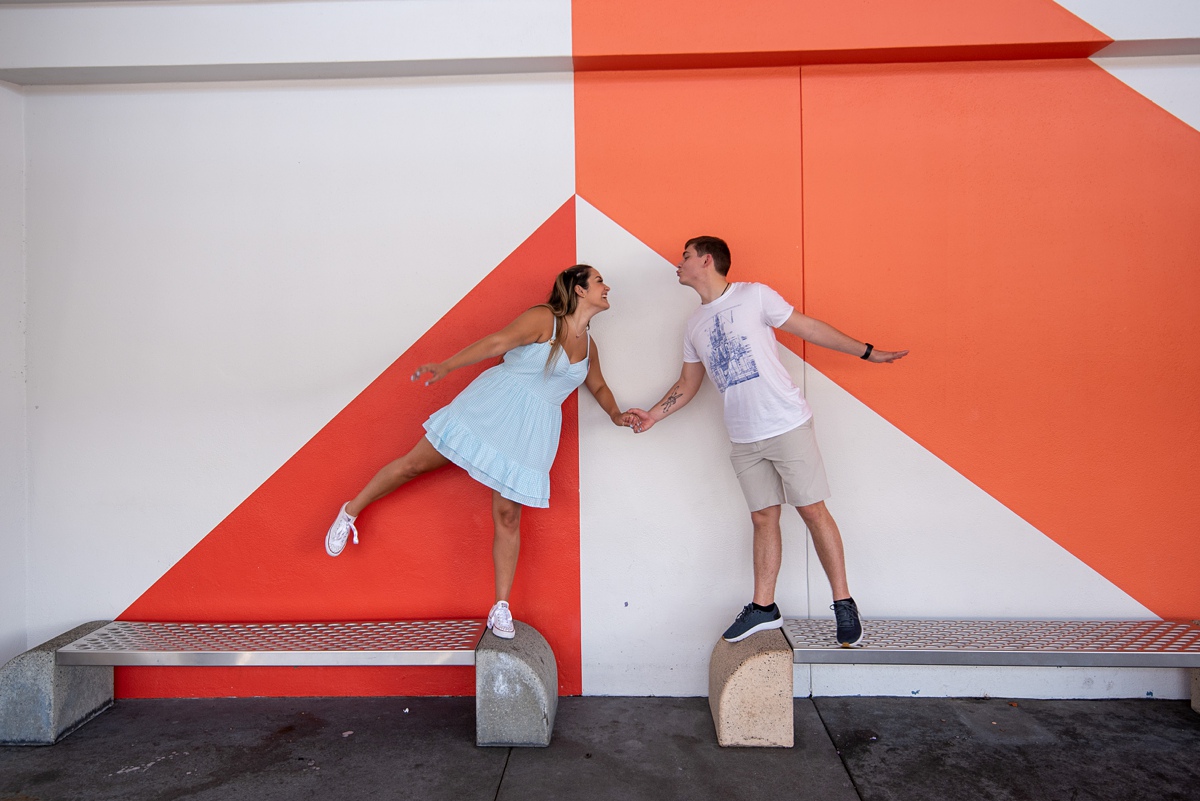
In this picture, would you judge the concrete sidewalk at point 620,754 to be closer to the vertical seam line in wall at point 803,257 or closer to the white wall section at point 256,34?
the vertical seam line in wall at point 803,257

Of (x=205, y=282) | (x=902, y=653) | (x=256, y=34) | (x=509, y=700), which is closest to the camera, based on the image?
(x=902, y=653)

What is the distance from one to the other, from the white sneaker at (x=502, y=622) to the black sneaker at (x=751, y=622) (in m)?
0.94

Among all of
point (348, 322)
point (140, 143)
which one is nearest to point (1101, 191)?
point (348, 322)

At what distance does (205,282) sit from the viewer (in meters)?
3.65

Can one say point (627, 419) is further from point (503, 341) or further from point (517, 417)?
point (503, 341)

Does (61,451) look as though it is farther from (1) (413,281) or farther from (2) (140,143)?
(1) (413,281)

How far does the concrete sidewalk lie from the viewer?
2.76 m

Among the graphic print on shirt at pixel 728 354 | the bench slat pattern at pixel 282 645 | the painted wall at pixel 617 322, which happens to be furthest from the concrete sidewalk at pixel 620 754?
the graphic print on shirt at pixel 728 354

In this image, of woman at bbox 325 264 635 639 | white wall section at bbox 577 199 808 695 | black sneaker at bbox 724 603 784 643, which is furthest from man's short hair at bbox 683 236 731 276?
black sneaker at bbox 724 603 784 643

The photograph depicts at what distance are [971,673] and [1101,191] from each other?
7.66 ft

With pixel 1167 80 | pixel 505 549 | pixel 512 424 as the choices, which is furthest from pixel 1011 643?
pixel 1167 80

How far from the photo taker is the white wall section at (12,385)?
140 inches

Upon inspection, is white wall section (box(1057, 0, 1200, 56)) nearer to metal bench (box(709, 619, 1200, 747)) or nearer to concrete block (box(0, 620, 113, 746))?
metal bench (box(709, 619, 1200, 747))

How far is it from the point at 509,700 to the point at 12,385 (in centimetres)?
285
